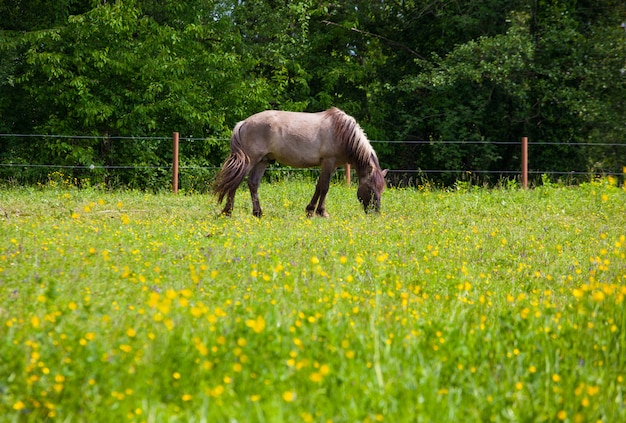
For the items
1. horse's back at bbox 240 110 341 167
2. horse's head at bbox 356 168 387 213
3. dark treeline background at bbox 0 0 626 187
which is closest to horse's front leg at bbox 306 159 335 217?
horse's back at bbox 240 110 341 167

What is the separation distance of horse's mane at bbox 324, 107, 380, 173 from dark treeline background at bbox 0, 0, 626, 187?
29.4ft

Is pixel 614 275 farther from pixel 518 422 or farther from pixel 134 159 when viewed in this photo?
pixel 134 159

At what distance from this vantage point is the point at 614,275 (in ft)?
19.2

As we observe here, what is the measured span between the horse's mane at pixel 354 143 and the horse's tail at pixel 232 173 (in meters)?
1.50

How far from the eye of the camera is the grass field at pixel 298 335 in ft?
9.93

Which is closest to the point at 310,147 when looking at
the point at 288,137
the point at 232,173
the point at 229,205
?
the point at 288,137

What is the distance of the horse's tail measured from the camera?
1015 centimetres

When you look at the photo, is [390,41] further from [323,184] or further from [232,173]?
[232,173]

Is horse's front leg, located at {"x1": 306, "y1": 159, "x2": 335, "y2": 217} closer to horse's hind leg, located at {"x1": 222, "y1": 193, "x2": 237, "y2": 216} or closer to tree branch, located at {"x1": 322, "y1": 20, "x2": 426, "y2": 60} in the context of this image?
horse's hind leg, located at {"x1": 222, "y1": 193, "x2": 237, "y2": 216}

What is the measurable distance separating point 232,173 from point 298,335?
6716 mm

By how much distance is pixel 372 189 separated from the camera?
416 inches

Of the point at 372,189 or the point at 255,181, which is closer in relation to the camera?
the point at 372,189

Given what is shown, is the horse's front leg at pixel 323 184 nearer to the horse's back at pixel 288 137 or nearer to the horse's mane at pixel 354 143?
the horse's back at pixel 288 137

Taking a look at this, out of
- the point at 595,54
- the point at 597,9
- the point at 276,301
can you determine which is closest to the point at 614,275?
the point at 276,301
